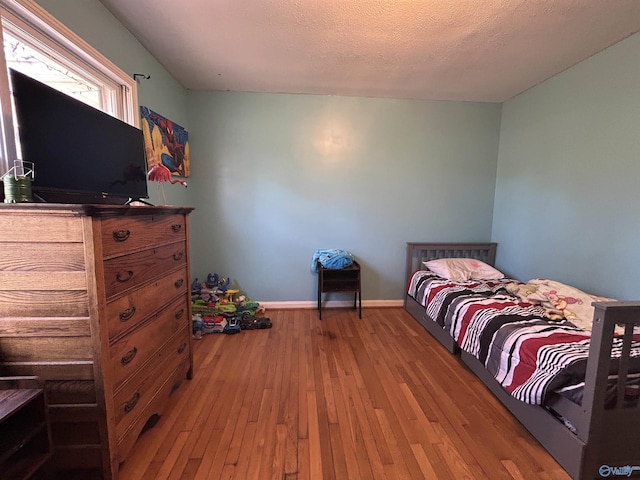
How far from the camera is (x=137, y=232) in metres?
1.28

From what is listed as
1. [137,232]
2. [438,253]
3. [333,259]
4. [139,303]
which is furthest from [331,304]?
[137,232]

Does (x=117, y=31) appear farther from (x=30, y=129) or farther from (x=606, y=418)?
(x=606, y=418)

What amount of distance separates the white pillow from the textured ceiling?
183 cm

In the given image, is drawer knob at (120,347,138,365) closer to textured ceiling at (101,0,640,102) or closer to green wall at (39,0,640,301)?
green wall at (39,0,640,301)

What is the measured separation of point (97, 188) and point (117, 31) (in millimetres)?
1226

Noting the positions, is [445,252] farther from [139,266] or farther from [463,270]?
[139,266]

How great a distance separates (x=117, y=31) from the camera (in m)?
1.83

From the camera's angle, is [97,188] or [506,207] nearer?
[97,188]

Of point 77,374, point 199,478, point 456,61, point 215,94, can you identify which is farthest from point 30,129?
point 456,61

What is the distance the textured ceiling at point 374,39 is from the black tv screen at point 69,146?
0.91 meters

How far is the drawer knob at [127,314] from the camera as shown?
1.18m

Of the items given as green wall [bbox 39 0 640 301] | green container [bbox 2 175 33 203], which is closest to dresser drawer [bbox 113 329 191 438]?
green container [bbox 2 175 33 203]

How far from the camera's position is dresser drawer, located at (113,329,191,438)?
3.86 ft

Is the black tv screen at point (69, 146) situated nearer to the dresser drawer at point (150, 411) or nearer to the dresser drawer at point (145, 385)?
the dresser drawer at point (145, 385)
